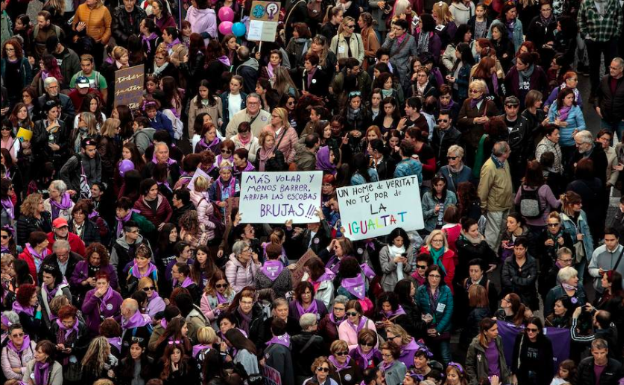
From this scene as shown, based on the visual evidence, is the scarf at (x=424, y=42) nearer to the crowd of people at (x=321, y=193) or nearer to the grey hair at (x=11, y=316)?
the crowd of people at (x=321, y=193)

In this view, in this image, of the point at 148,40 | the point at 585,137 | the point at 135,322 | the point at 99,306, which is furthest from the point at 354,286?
the point at 148,40

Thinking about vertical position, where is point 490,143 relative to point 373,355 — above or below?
above

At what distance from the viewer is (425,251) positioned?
20.0 m

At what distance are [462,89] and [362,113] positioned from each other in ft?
6.76

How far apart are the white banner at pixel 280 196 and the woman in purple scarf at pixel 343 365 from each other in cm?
321

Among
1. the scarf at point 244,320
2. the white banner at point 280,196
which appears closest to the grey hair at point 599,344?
the scarf at point 244,320

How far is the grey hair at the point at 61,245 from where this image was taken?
19.3m

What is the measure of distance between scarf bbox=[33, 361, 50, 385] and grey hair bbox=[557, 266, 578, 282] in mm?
5682

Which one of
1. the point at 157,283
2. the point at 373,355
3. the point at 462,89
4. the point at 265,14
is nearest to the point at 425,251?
the point at 373,355

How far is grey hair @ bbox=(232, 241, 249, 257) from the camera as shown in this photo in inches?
773

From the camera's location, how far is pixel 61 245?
63.3 feet

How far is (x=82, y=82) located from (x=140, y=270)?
16.5ft

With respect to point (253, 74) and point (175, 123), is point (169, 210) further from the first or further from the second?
point (253, 74)

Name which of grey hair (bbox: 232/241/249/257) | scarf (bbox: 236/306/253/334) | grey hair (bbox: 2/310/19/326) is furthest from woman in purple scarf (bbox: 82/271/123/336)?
grey hair (bbox: 232/241/249/257)
